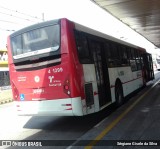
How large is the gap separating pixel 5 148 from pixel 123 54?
810cm

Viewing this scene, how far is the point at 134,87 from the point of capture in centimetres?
1494

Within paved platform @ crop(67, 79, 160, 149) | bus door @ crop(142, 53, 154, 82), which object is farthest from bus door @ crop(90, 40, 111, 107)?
bus door @ crop(142, 53, 154, 82)

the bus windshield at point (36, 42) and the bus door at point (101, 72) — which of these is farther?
the bus door at point (101, 72)

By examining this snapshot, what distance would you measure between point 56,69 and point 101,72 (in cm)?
235

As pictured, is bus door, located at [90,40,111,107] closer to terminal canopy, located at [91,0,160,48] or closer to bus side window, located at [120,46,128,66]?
bus side window, located at [120,46,128,66]

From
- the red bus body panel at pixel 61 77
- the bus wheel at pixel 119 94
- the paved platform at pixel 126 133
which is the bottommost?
the paved platform at pixel 126 133

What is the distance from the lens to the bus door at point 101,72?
30.6ft

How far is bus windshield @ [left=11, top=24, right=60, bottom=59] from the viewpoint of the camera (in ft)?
26.0

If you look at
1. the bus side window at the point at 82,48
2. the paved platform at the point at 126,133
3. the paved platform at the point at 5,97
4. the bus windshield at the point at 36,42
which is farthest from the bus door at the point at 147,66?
the bus windshield at the point at 36,42

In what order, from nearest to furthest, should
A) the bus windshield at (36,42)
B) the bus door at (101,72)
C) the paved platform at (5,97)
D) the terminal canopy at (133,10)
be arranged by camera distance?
1. the bus windshield at (36,42)
2. the bus door at (101,72)
3. the terminal canopy at (133,10)
4. the paved platform at (5,97)

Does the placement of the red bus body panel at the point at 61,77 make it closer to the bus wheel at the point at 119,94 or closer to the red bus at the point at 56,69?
the red bus at the point at 56,69

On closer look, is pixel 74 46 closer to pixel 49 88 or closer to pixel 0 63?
pixel 49 88

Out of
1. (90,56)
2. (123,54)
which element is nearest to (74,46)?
(90,56)

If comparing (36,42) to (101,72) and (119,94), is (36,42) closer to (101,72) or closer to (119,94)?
(101,72)
